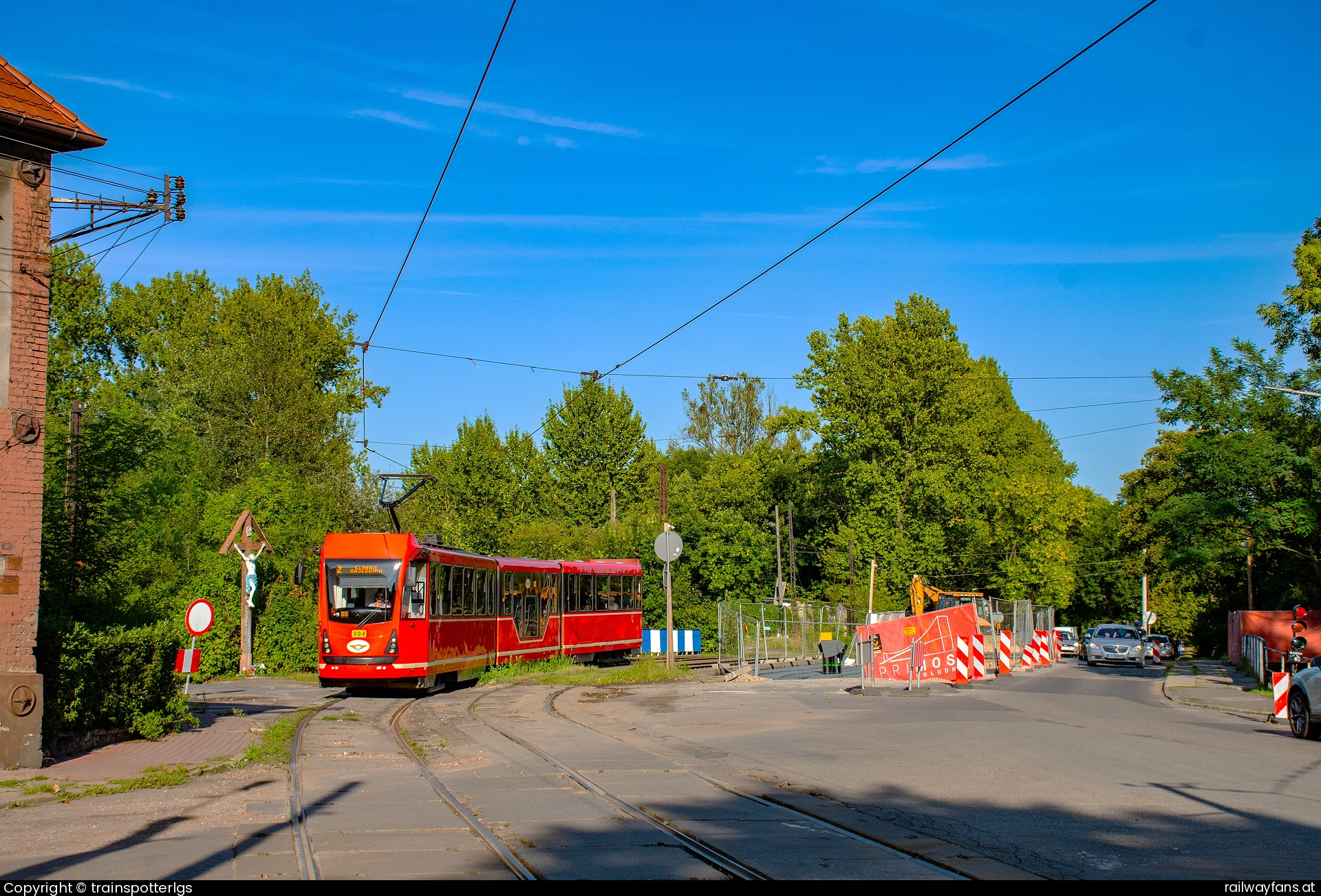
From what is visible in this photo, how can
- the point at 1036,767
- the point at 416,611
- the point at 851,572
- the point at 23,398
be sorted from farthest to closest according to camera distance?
1. the point at 851,572
2. the point at 416,611
3. the point at 23,398
4. the point at 1036,767

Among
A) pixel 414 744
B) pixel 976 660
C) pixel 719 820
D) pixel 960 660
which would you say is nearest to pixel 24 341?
pixel 414 744

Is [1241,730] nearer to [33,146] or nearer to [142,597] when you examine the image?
[33,146]

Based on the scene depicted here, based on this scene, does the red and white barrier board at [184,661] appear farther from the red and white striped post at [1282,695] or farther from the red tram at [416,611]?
the red and white striped post at [1282,695]

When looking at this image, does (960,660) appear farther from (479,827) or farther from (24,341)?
(24,341)

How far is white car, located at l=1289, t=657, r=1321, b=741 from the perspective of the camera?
51.4 ft

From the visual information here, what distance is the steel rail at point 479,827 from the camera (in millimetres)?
7018

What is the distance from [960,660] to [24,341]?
20.9m

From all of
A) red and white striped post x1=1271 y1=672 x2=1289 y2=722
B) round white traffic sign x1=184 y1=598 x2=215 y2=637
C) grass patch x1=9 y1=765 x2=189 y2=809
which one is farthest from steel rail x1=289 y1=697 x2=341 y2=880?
red and white striped post x1=1271 y1=672 x2=1289 y2=722

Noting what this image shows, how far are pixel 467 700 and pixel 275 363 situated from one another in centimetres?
3049

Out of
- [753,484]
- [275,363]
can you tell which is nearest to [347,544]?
[275,363]

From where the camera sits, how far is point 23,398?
12.7 m

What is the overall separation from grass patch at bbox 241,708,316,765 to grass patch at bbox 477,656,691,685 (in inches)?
367

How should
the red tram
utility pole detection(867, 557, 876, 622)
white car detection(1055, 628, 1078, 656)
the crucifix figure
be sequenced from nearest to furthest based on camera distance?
the red tram → the crucifix figure → utility pole detection(867, 557, 876, 622) → white car detection(1055, 628, 1078, 656)

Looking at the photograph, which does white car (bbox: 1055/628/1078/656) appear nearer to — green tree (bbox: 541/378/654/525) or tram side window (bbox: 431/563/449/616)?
green tree (bbox: 541/378/654/525)
